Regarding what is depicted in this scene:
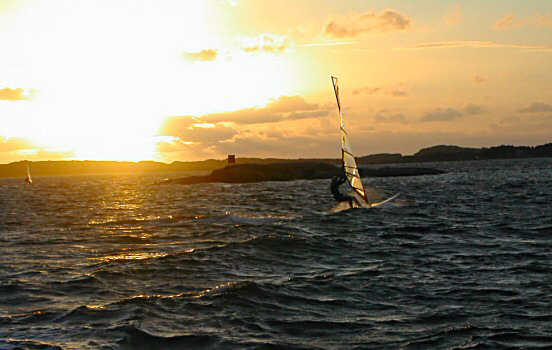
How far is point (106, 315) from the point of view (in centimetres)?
1358

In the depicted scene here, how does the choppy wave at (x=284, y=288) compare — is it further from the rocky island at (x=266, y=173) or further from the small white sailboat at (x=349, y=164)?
the rocky island at (x=266, y=173)

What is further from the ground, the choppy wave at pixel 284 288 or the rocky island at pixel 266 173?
the rocky island at pixel 266 173

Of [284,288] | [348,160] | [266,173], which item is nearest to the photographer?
[284,288]

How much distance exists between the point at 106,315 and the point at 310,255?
1017 cm

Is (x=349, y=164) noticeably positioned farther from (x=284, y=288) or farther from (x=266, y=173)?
(x=266, y=173)

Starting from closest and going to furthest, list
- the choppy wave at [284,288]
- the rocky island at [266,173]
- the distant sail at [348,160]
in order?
the choppy wave at [284,288]
the distant sail at [348,160]
the rocky island at [266,173]

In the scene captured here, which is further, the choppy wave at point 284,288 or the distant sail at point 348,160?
the distant sail at point 348,160

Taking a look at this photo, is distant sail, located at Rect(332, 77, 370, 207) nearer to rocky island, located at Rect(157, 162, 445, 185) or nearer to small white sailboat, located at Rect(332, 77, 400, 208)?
small white sailboat, located at Rect(332, 77, 400, 208)

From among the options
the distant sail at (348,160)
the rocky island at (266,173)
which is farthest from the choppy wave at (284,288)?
the rocky island at (266,173)

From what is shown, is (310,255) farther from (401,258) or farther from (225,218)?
(225,218)

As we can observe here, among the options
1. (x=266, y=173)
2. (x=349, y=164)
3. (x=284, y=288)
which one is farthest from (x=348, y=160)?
(x=266, y=173)

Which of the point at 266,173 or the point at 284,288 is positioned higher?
the point at 266,173

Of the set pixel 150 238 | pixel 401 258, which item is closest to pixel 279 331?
pixel 401 258

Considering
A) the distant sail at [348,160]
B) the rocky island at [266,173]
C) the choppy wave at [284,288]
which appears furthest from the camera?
the rocky island at [266,173]
